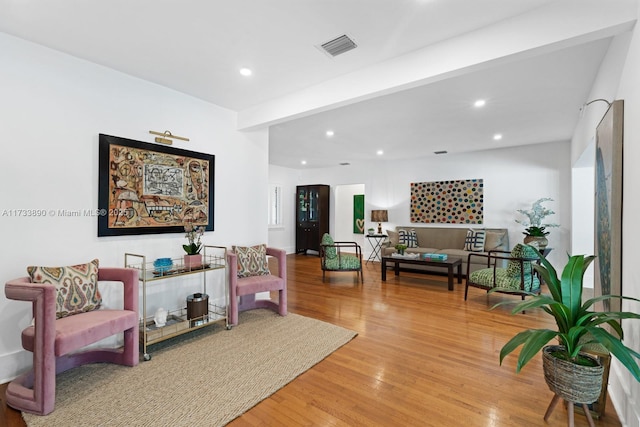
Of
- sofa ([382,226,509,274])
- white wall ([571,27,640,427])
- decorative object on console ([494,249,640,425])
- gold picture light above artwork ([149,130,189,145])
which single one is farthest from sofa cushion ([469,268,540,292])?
gold picture light above artwork ([149,130,189,145])

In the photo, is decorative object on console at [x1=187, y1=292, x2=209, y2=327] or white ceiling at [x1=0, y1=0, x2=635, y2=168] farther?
decorative object on console at [x1=187, y1=292, x2=209, y2=327]

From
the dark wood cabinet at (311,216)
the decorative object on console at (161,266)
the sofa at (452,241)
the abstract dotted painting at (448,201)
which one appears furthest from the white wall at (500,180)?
the decorative object on console at (161,266)

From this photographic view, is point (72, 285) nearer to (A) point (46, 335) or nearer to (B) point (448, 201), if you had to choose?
(A) point (46, 335)

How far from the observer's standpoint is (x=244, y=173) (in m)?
4.21

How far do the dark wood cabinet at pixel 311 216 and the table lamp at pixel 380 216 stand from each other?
157cm

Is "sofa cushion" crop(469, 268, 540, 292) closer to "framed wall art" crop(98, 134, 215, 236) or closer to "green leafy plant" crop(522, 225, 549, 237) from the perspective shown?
"green leafy plant" crop(522, 225, 549, 237)

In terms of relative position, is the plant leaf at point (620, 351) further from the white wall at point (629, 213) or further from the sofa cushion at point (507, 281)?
the sofa cushion at point (507, 281)

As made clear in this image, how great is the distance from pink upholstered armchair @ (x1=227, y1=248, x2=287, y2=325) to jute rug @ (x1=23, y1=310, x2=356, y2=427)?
0.33m

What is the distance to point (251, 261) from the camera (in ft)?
12.6

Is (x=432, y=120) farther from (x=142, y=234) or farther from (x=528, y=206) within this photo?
(x=142, y=234)

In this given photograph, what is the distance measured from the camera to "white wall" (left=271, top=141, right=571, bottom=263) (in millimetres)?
6102

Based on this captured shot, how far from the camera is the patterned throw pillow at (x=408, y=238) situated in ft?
23.1

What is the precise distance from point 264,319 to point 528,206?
576cm

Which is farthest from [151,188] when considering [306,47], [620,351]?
[620,351]
